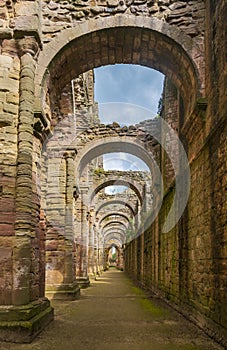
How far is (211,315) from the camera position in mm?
6793

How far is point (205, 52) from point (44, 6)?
337 centimetres

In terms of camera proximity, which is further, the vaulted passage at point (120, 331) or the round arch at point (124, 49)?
the round arch at point (124, 49)

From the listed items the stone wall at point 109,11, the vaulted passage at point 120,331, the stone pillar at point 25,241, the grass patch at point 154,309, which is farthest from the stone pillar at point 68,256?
the stone wall at point 109,11

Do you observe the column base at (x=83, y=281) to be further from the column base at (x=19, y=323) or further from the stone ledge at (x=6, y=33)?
the stone ledge at (x=6, y=33)

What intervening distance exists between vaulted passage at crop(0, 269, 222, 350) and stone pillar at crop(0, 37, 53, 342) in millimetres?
284

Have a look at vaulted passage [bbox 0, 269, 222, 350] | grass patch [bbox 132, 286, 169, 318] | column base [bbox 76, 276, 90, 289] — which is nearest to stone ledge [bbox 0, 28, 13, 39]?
vaulted passage [bbox 0, 269, 222, 350]

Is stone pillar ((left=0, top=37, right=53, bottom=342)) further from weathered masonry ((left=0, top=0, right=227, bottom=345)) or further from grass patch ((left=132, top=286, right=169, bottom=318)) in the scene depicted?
grass patch ((left=132, top=286, right=169, bottom=318))

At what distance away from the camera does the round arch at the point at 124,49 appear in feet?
26.4

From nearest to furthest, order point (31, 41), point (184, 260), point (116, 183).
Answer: point (31, 41) < point (184, 260) < point (116, 183)

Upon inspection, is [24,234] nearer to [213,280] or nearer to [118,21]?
[213,280]

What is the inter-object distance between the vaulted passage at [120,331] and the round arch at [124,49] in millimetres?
4045

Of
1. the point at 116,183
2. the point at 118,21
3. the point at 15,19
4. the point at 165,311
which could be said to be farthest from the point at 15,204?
the point at 116,183

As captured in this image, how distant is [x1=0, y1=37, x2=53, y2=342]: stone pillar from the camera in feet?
21.3

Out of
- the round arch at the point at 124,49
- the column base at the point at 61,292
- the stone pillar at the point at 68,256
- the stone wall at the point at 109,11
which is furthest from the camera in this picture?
the stone pillar at the point at 68,256
